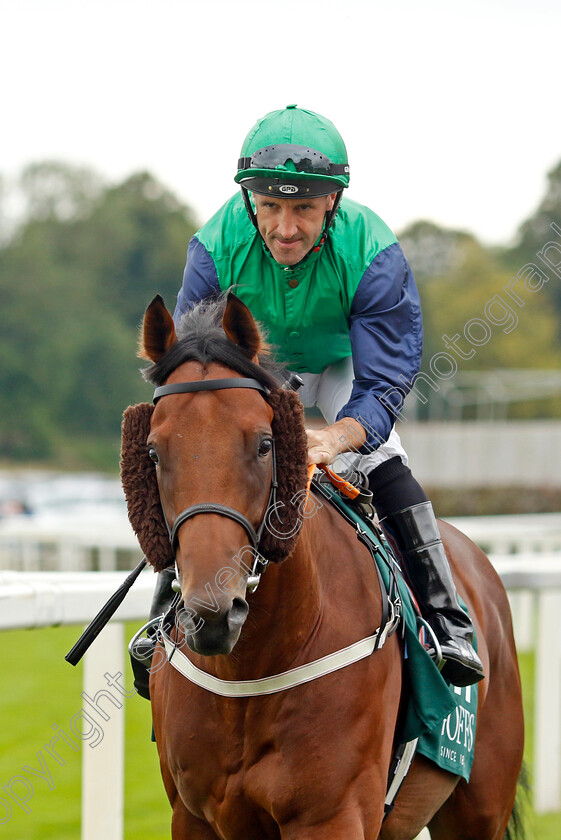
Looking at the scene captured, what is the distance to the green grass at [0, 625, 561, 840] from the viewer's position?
5.79 metres

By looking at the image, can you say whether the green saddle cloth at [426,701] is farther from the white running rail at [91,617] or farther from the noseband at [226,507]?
the white running rail at [91,617]

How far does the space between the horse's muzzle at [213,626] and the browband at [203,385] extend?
56 cm

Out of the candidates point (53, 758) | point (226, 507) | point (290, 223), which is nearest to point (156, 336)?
point (226, 507)

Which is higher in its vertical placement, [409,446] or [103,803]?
[103,803]

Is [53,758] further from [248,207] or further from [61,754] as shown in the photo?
[248,207]

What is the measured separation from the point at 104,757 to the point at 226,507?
231 centimetres

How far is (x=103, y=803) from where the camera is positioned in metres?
4.55

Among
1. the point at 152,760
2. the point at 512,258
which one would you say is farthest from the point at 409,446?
the point at 512,258

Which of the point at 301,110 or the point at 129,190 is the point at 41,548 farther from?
the point at 129,190

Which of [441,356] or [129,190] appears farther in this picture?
[129,190]

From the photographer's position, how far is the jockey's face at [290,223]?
3.56 meters

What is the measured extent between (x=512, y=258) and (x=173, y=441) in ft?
235

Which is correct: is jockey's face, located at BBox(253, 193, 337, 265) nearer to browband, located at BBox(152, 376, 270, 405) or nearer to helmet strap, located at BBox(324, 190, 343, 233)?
helmet strap, located at BBox(324, 190, 343, 233)

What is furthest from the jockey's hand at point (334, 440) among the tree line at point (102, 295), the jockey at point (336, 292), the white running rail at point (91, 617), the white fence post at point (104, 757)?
the tree line at point (102, 295)
